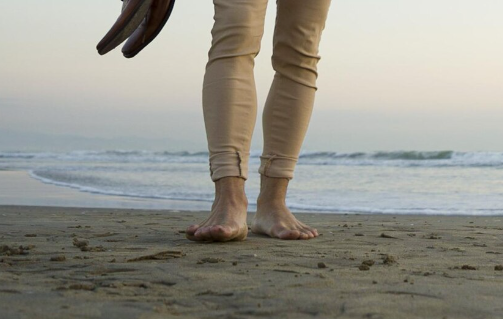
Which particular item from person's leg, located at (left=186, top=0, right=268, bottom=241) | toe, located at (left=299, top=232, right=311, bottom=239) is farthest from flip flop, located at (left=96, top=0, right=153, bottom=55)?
toe, located at (left=299, top=232, right=311, bottom=239)

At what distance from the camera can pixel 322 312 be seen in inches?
55.8

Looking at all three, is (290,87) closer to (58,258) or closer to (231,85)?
(231,85)

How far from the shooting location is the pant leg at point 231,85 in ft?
8.29

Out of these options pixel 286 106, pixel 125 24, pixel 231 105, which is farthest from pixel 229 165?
pixel 125 24

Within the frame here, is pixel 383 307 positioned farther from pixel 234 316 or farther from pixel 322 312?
pixel 234 316

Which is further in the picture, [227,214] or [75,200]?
[75,200]

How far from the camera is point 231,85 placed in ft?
8.39

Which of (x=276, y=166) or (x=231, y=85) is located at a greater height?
(x=231, y=85)

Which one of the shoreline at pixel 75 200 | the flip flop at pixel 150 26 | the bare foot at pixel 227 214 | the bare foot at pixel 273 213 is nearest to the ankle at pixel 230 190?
the bare foot at pixel 227 214

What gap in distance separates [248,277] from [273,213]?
1.12 metres

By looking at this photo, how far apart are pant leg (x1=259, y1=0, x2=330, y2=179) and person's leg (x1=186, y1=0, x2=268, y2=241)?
29 cm

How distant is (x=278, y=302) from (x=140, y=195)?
236 inches

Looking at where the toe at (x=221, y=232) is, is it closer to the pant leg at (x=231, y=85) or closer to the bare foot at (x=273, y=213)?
the pant leg at (x=231, y=85)

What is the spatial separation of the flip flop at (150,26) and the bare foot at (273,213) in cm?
76
